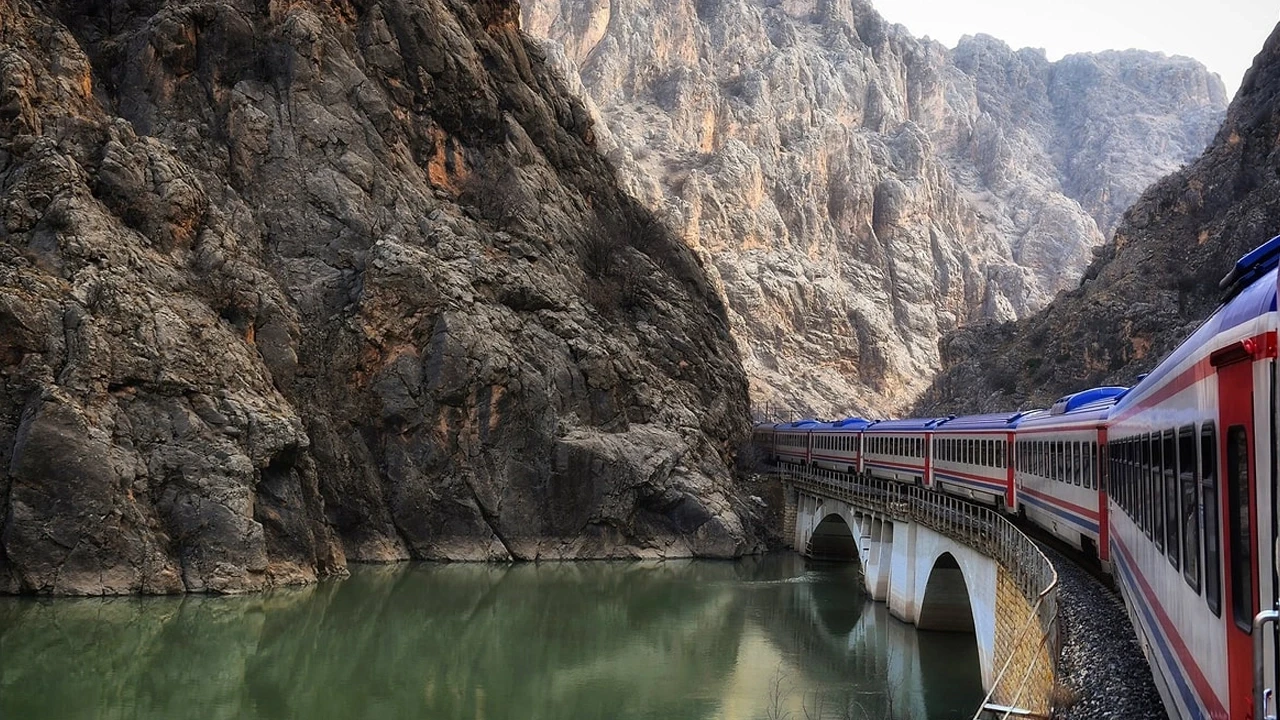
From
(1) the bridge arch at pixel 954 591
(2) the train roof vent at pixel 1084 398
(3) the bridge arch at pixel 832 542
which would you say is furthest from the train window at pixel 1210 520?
(3) the bridge arch at pixel 832 542

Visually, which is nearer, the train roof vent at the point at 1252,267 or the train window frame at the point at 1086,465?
the train roof vent at the point at 1252,267

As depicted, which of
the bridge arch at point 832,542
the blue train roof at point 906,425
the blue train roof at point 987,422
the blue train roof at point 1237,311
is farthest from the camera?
the bridge arch at point 832,542

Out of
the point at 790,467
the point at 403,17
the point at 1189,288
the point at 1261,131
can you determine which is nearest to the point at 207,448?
the point at 403,17

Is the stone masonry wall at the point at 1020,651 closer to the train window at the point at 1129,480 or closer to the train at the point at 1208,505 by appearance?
the train at the point at 1208,505

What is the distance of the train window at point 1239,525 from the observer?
6.21 meters

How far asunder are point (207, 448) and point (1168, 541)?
137 ft

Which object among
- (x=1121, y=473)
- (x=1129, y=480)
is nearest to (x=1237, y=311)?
(x=1129, y=480)

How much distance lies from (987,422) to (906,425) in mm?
13201

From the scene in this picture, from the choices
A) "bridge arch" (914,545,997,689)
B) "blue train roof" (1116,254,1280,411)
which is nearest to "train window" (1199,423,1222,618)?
"blue train roof" (1116,254,1280,411)

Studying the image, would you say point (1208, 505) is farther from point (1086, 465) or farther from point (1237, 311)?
point (1086, 465)

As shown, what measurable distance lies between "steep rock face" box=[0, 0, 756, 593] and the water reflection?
4678mm

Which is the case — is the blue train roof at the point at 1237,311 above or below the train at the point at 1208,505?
above

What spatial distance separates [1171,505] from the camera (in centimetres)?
935

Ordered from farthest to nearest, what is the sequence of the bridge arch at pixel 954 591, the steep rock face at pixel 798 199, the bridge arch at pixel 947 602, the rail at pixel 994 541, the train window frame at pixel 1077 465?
the steep rock face at pixel 798 199 → the bridge arch at pixel 947 602 → the bridge arch at pixel 954 591 → the train window frame at pixel 1077 465 → the rail at pixel 994 541
